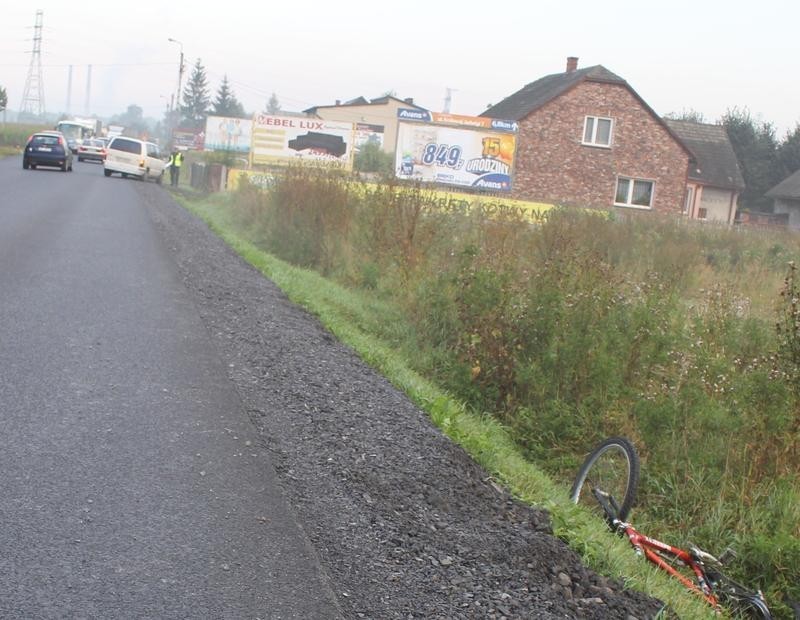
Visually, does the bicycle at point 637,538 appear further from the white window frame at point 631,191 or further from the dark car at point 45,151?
the white window frame at point 631,191

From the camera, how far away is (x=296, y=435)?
269 inches

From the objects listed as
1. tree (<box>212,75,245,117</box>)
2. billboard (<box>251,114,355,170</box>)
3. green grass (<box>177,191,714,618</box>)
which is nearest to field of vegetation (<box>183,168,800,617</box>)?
green grass (<box>177,191,714,618</box>)

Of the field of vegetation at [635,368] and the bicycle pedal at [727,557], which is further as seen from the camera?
the field of vegetation at [635,368]

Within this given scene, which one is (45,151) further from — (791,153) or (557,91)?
(791,153)

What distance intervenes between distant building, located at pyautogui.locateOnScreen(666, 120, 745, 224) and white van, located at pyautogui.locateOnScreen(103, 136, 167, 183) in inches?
1196

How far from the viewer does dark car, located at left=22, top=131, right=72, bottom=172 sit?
4244 cm

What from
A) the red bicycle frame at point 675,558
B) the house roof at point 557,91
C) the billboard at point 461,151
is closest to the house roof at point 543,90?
the house roof at point 557,91

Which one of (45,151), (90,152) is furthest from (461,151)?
(90,152)

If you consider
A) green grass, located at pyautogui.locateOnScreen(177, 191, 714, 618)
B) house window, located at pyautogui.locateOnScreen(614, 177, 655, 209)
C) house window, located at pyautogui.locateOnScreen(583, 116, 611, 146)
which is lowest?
green grass, located at pyautogui.locateOnScreen(177, 191, 714, 618)

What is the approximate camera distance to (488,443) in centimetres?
771

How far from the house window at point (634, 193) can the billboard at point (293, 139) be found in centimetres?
1389

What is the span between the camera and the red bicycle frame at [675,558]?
5.90m

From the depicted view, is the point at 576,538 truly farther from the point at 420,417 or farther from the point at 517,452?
the point at 517,452

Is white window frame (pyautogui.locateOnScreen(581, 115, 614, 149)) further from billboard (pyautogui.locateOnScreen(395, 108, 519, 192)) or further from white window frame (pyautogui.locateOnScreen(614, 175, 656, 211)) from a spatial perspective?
billboard (pyautogui.locateOnScreen(395, 108, 519, 192))
